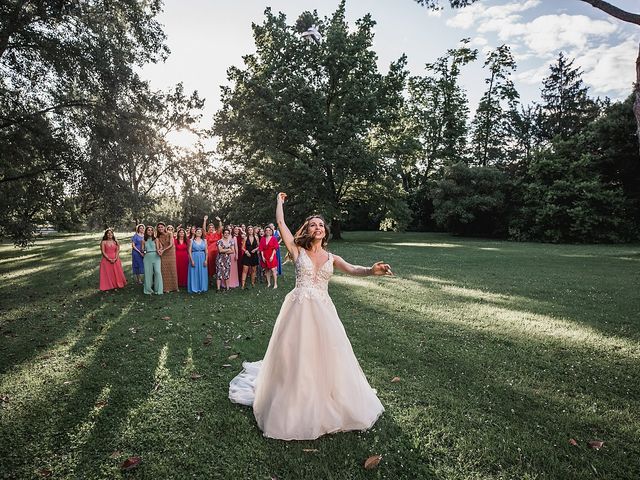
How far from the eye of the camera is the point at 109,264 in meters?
12.4

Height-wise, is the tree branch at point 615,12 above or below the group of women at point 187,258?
above

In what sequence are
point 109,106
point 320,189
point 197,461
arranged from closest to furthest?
point 197,461, point 109,106, point 320,189

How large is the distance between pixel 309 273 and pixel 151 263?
926 cm

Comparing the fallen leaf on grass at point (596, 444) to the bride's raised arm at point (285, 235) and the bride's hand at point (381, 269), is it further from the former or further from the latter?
the bride's raised arm at point (285, 235)

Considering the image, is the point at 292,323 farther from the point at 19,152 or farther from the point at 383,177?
the point at 383,177

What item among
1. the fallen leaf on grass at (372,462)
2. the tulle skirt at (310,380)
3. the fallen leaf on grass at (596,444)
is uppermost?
the tulle skirt at (310,380)

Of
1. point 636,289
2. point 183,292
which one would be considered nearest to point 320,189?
point 183,292

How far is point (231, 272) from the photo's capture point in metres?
12.5

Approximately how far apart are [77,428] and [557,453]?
5.24m

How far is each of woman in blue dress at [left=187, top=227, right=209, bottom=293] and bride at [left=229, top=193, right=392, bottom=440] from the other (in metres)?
8.26

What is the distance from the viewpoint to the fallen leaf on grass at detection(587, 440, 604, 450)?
12.3 feet

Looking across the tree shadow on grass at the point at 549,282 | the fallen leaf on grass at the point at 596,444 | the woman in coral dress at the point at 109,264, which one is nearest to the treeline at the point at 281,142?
the woman in coral dress at the point at 109,264

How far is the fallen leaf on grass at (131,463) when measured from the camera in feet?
11.5

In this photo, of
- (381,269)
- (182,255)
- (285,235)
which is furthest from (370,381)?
(182,255)
